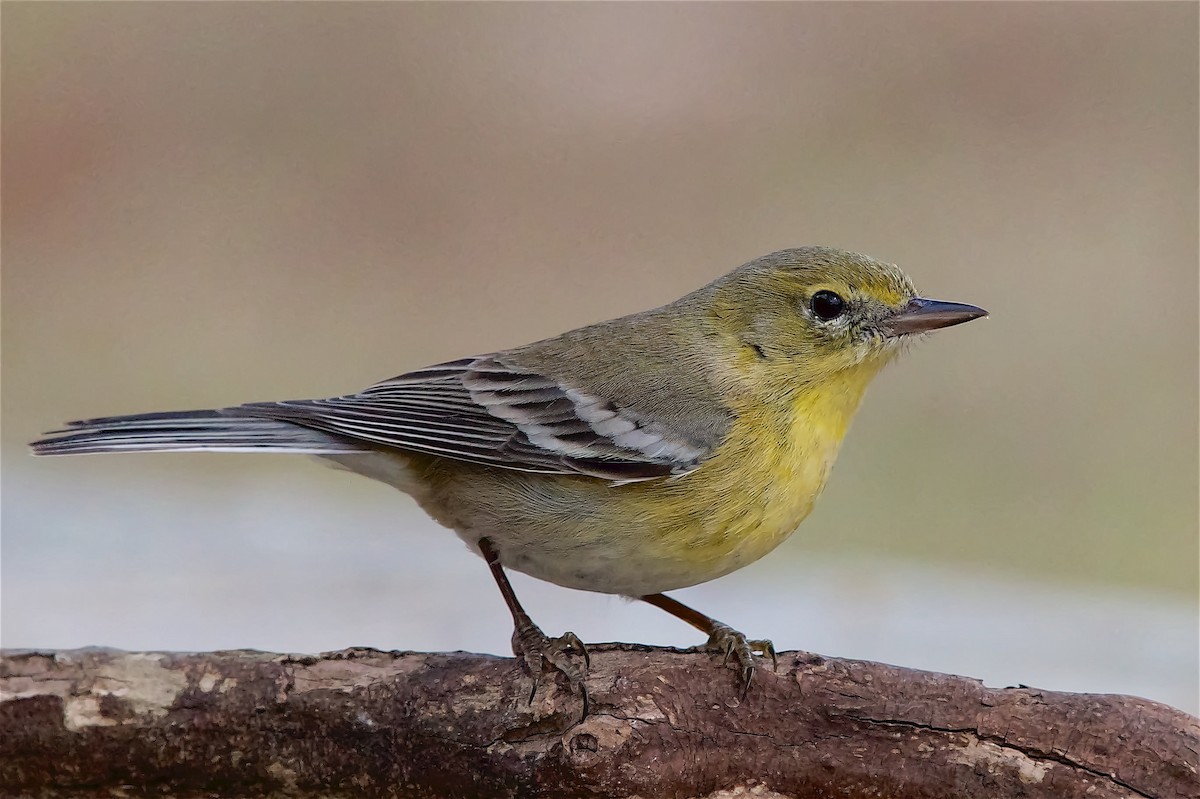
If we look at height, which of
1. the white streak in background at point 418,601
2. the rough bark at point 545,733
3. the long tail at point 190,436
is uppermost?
the white streak in background at point 418,601

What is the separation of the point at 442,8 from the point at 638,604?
731cm

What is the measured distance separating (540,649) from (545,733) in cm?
33

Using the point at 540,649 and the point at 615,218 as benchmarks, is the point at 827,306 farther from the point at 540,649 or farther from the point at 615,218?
the point at 615,218

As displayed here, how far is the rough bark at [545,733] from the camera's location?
2951 mm

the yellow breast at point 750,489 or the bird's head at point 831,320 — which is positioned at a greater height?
the bird's head at point 831,320

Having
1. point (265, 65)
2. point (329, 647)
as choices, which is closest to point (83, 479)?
point (329, 647)

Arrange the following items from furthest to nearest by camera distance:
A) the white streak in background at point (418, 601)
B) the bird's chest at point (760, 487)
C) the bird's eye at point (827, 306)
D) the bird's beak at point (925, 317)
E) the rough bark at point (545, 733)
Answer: the white streak in background at point (418, 601) < the bird's eye at point (827, 306) < the bird's beak at point (925, 317) < the bird's chest at point (760, 487) < the rough bark at point (545, 733)

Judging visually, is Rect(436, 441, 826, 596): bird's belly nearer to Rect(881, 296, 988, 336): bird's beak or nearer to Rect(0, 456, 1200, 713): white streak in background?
Rect(881, 296, 988, 336): bird's beak

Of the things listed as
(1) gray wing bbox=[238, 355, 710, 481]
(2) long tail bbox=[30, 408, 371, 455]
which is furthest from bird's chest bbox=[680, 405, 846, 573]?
(2) long tail bbox=[30, 408, 371, 455]

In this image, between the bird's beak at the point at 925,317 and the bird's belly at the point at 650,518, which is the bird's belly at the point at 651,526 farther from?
the bird's beak at the point at 925,317

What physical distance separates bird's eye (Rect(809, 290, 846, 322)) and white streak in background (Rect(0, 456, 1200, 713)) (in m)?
2.44

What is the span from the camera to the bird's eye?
3.55 m

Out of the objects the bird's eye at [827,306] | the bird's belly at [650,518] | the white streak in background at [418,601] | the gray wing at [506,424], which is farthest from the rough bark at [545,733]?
the white streak in background at [418,601]

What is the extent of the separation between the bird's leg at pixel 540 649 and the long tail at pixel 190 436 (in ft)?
1.94
